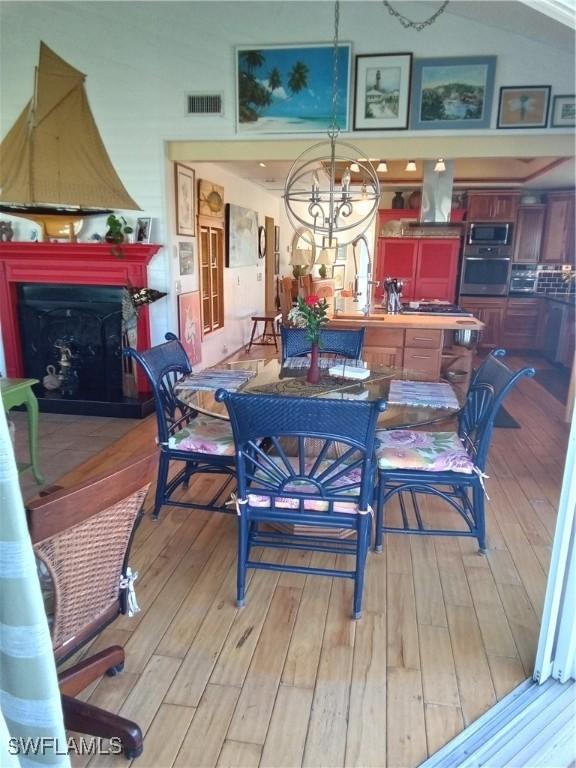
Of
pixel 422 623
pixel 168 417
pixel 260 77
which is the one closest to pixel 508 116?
pixel 260 77

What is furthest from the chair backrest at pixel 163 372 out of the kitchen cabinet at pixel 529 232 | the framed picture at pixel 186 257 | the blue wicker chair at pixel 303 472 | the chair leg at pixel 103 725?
the kitchen cabinet at pixel 529 232

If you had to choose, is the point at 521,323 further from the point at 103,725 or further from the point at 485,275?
the point at 103,725

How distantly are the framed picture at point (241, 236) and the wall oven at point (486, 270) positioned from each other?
3.11 metres

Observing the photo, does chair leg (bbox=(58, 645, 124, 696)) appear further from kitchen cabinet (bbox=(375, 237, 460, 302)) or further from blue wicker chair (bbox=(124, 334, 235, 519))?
kitchen cabinet (bbox=(375, 237, 460, 302))

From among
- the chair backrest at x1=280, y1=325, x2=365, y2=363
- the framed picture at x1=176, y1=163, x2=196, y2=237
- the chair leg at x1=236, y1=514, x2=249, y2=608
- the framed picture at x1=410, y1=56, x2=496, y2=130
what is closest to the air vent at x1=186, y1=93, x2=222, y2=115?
the framed picture at x1=176, y1=163, x2=196, y2=237

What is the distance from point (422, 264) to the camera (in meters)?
7.27

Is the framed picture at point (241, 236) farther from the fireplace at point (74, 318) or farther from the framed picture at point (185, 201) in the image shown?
the fireplace at point (74, 318)

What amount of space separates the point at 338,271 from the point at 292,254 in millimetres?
1242

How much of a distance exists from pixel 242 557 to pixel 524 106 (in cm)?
389

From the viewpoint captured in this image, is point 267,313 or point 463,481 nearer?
point 463,481

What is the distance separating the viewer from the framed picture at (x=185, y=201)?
4.64 m

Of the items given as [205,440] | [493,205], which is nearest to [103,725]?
[205,440]

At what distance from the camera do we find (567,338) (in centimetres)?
613

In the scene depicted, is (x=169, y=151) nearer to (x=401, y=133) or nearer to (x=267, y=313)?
(x=401, y=133)
